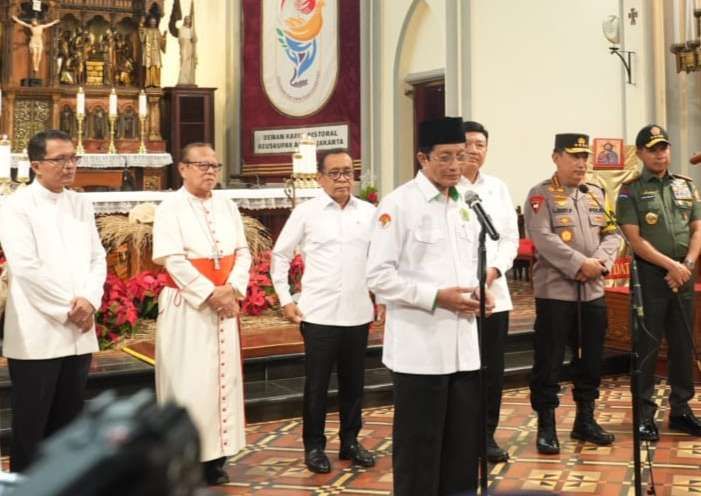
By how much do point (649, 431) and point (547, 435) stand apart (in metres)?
0.56

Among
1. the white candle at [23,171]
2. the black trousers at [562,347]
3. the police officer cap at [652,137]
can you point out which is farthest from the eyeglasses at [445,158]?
the white candle at [23,171]

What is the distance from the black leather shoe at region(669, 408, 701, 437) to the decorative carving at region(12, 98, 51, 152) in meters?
9.65

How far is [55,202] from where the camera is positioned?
12.2 ft

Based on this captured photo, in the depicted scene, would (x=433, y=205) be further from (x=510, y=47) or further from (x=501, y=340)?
(x=510, y=47)

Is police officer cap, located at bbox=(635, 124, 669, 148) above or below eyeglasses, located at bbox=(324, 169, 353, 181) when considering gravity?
above

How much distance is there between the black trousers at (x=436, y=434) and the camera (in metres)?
3.17

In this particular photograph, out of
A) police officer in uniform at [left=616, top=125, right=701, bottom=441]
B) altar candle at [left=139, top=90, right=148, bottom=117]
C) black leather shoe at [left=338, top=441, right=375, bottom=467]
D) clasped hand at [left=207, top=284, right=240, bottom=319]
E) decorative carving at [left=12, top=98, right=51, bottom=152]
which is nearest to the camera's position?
clasped hand at [left=207, top=284, right=240, bottom=319]

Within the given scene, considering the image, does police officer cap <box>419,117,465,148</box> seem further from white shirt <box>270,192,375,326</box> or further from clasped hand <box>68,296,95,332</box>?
clasped hand <box>68,296,95,332</box>

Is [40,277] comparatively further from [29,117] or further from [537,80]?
[29,117]

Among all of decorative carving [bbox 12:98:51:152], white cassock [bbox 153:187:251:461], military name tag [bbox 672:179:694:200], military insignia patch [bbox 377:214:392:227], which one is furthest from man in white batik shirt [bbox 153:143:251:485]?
decorative carving [bbox 12:98:51:152]

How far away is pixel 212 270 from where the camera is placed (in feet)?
13.6

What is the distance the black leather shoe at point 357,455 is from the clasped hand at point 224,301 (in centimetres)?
87

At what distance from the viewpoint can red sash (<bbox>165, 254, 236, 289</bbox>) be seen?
4102mm

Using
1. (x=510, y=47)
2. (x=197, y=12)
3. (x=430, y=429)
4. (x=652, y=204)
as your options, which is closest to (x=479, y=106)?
(x=510, y=47)
